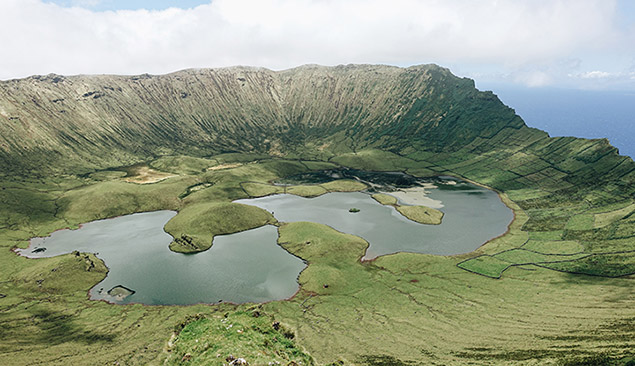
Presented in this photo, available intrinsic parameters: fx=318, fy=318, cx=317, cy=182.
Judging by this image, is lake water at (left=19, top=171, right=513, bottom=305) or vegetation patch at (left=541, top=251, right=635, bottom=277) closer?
vegetation patch at (left=541, top=251, right=635, bottom=277)

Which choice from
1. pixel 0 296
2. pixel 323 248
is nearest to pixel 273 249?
pixel 323 248

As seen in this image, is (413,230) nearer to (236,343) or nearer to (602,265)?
(602,265)

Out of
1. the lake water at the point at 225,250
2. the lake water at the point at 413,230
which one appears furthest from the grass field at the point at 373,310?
the lake water at the point at 413,230

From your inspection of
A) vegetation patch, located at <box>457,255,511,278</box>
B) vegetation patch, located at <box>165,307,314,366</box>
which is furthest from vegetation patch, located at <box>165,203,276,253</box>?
vegetation patch, located at <box>165,307,314,366</box>

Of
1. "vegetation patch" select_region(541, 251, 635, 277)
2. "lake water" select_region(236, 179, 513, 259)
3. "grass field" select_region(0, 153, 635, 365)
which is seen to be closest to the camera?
"grass field" select_region(0, 153, 635, 365)

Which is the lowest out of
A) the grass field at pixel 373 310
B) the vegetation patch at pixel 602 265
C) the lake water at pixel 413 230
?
the grass field at pixel 373 310

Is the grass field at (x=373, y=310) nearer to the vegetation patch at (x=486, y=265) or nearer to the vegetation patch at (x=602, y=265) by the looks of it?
the vegetation patch at (x=486, y=265)

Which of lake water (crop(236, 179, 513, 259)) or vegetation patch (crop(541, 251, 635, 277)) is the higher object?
lake water (crop(236, 179, 513, 259))

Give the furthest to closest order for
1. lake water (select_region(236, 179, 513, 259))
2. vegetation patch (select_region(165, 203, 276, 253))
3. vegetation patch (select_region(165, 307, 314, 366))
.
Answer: vegetation patch (select_region(165, 203, 276, 253)), lake water (select_region(236, 179, 513, 259)), vegetation patch (select_region(165, 307, 314, 366))

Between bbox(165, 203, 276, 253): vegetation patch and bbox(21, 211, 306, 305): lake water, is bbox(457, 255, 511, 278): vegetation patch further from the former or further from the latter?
bbox(165, 203, 276, 253): vegetation patch
